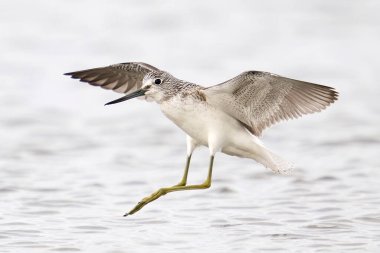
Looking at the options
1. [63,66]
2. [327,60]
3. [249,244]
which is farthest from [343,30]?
[249,244]

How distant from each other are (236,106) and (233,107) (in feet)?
0.11

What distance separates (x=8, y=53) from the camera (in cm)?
1788

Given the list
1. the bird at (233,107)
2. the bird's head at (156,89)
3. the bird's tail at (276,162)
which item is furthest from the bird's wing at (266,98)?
the bird's head at (156,89)

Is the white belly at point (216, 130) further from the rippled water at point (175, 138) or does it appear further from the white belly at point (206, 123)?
the rippled water at point (175, 138)

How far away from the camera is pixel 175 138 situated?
14.5 meters

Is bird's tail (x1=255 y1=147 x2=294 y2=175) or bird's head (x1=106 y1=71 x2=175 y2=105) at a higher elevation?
bird's head (x1=106 y1=71 x2=175 y2=105)

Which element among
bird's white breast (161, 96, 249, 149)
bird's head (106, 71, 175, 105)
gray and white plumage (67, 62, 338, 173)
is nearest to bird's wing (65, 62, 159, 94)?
gray and white plumage (67, 62, 338, 173)

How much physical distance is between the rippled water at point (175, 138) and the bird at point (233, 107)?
774mm

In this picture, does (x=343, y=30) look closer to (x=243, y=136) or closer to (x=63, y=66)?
(x=63, y=66)

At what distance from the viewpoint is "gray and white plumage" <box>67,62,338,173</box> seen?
973cm

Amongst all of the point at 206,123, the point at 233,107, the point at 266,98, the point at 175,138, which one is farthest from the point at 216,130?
the point at 175,138

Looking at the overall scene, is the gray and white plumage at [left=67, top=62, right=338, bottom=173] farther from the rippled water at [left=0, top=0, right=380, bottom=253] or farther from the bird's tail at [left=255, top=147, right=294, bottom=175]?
the rippled water at [left=0, top=0, right=380, bottom=253]

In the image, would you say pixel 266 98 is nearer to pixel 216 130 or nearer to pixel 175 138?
pixel 216 130

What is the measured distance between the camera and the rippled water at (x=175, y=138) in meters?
10.1
